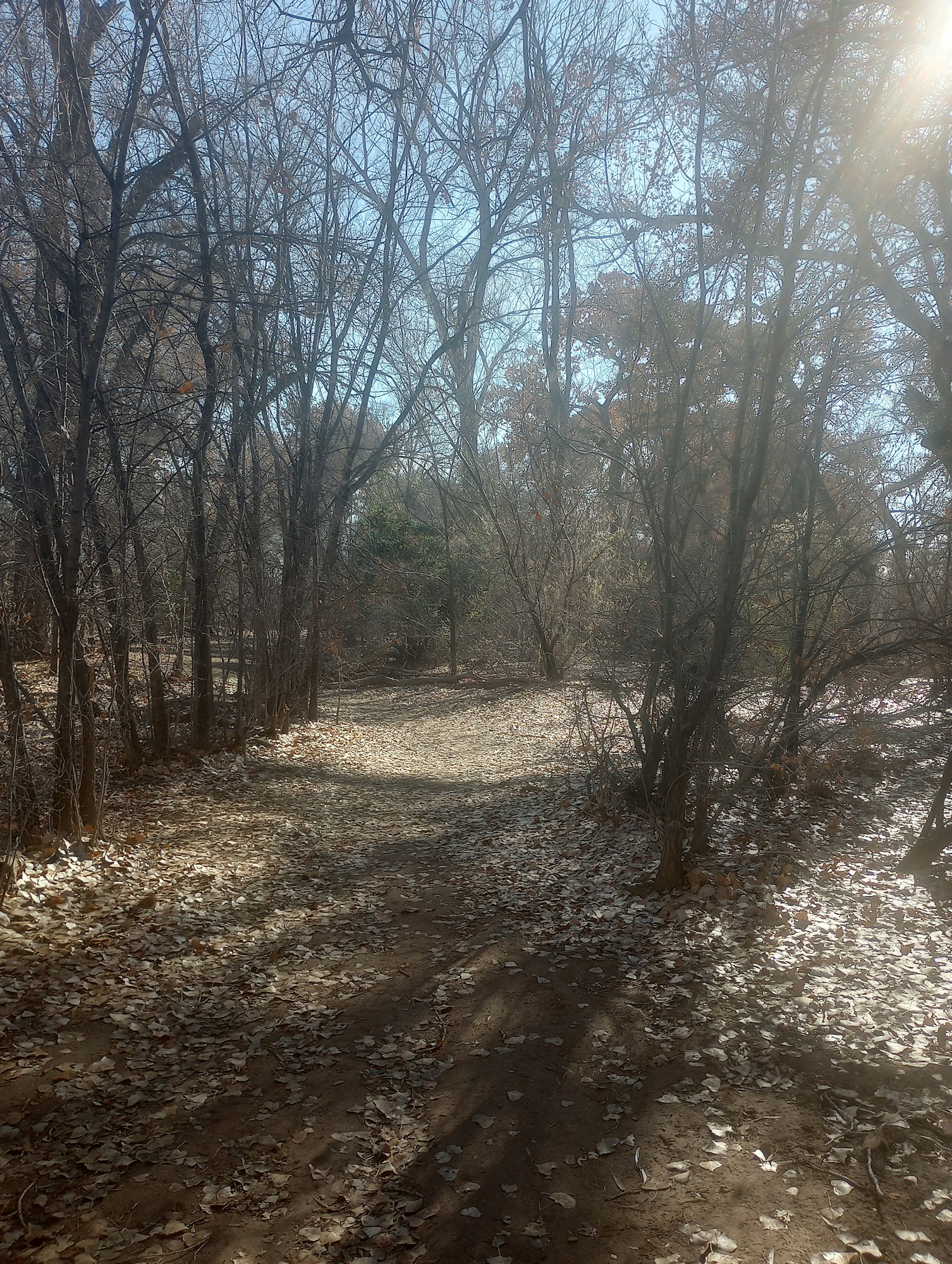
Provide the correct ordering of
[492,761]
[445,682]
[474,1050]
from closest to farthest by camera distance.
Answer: [474,1050], [492,761], [445,682]

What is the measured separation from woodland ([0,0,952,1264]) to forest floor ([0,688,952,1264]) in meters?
0.02

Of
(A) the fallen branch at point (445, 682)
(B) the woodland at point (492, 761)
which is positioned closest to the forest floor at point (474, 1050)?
(B) the woodland at point (492, 761)

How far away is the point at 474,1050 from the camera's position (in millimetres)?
3965

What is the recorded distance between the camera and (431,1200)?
2.92 metres

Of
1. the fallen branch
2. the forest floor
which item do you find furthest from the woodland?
the fallen branch

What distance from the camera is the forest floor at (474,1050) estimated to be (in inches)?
110

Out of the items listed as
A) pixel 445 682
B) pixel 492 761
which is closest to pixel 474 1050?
pixel 492 761

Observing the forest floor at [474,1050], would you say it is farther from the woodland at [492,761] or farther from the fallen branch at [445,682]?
the fallen branch at [445,682]

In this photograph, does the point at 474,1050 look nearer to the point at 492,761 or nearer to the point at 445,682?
the point at 492,761

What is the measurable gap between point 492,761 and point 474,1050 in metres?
7.49

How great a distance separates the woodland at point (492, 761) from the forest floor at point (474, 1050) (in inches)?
0.9

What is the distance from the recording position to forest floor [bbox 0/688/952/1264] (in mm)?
2807

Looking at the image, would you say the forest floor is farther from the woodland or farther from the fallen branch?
the fallen branch

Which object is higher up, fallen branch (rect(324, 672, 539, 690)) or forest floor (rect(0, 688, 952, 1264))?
fallen branch (rect(324, 672, 539, 690))
